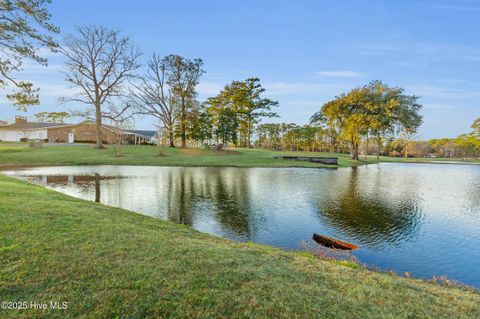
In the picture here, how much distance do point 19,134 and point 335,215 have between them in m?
58.2

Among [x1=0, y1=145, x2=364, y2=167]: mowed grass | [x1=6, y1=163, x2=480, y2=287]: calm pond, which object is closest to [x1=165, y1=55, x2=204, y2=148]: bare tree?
[x1=0, y1=145, x2=364, y2=167]: mowed grass

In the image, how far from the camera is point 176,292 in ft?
10.2

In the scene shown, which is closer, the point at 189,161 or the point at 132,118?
the point at 189,161

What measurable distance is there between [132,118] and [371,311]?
38900 millimetres

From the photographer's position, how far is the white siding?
153 ft

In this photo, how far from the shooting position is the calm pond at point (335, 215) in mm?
6504

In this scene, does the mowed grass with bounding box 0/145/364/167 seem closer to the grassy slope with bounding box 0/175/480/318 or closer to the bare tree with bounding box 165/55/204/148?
the bare tree with bounding box 165/55/204/148

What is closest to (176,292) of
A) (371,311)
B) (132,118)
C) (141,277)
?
(141,277)

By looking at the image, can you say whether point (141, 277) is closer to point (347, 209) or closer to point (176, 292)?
point (176, 292)

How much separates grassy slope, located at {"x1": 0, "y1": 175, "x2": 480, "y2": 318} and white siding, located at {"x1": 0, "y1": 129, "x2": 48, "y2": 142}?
172 ft

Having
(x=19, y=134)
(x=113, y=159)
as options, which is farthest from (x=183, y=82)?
(x=19, y=134)

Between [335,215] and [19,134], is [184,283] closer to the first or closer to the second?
[335,215]

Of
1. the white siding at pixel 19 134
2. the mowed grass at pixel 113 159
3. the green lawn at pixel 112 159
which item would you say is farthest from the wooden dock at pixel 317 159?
the white siding at pixel 19 134

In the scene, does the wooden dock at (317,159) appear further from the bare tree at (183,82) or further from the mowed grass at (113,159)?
the bare tree at (183,82)
